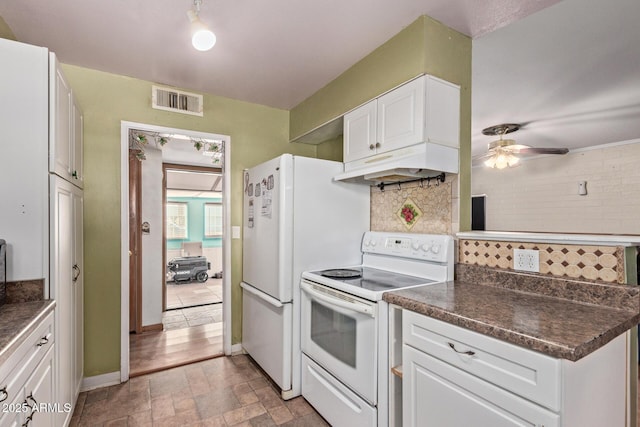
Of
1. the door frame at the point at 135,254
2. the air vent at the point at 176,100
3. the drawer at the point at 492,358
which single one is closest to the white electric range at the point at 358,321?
the drawer at the point at 492,358

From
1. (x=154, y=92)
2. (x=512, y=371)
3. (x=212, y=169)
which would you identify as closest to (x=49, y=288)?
(x=154, y=92)

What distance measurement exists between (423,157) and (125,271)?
239 cm

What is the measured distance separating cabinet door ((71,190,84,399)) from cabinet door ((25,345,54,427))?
1.93ft

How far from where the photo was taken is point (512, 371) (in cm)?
100

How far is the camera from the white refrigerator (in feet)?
7.02

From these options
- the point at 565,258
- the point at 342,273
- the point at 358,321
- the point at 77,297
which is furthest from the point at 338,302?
the point at 77,297

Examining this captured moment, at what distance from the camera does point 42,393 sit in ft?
4.24

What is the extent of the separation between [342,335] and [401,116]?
1323 millimetres

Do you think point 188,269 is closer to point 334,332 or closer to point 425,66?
point 334,332

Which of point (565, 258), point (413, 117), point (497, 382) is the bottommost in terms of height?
point (497, 382)

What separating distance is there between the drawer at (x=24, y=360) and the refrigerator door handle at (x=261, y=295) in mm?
1195

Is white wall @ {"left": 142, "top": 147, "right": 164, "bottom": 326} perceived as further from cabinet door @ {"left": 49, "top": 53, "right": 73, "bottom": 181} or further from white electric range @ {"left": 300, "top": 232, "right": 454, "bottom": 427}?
white electric range @ {"left": 300, "top": 232, "right": 454, "bottom": 427}

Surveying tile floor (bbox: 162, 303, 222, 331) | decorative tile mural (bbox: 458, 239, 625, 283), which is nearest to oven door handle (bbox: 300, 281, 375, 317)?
decorative tile mural (bbox: 458, 239, 625, 283)

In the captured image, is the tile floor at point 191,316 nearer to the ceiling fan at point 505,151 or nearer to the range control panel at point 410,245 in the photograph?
the range control panel at point 410,245
